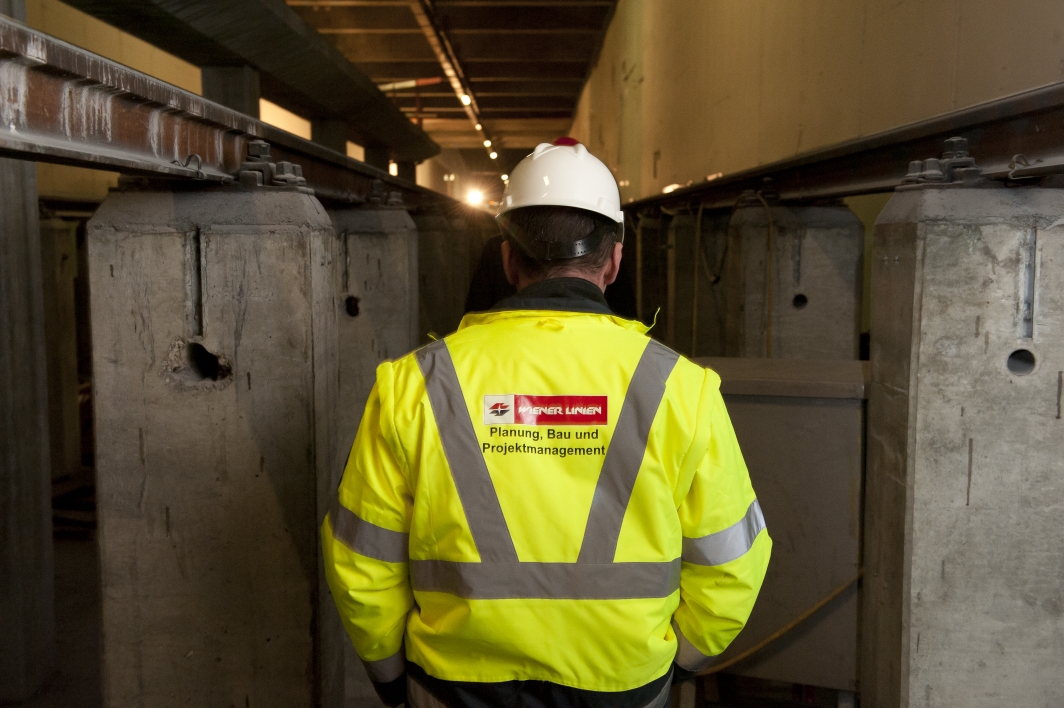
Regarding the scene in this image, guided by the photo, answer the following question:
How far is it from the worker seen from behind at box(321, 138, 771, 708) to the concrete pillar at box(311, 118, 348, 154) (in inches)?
482

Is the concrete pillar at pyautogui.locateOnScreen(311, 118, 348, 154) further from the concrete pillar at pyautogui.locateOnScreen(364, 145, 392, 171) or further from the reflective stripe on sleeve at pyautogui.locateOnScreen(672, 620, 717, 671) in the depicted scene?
the reflective stripe on sleeve at pyautogui.locateOnScreen(672, 620, 717, 671)

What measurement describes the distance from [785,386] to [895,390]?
0.54 meters

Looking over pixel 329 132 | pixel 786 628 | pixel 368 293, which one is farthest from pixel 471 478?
pixel 329 132

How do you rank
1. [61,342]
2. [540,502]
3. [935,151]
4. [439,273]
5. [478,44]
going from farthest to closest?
[478,44] → [439,273] → [61,342] → [935,151] → [540,502]

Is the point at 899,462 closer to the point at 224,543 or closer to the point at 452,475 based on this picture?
the point at 452,475

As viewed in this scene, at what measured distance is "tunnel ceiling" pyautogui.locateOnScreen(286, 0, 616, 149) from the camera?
14.0 meters

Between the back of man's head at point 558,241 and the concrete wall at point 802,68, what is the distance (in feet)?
7.57

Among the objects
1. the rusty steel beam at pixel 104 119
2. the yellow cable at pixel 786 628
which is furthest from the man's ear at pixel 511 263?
the yellow cable at pixel 786 628

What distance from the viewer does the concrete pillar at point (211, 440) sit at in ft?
10.2

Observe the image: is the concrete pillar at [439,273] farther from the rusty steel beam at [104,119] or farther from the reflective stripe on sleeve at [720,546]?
the reflective stripe on sleeve at [720,546]

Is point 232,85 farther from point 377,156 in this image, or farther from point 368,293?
point 377,156

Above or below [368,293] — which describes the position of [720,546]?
below

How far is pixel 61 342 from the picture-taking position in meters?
7.80

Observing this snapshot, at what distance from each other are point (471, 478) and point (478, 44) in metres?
15.4
